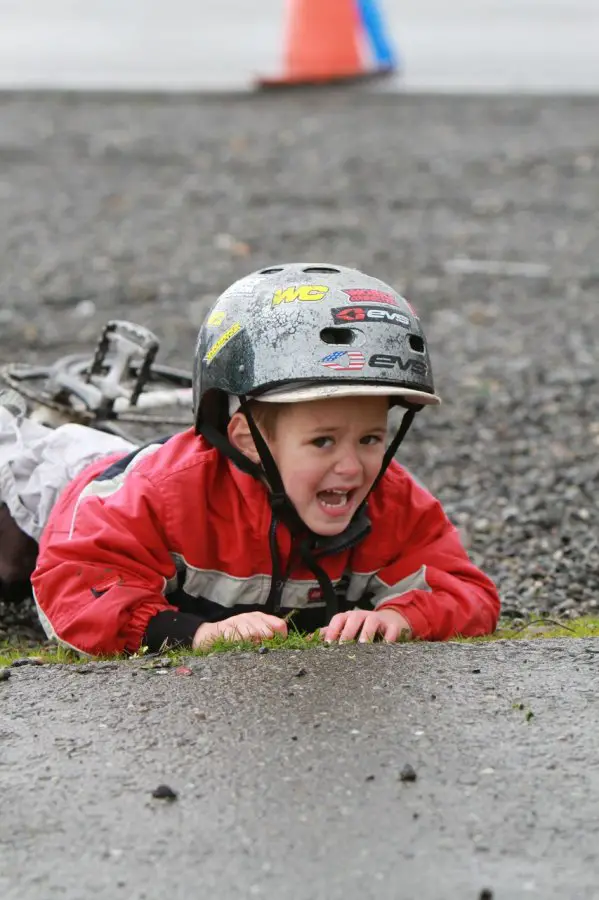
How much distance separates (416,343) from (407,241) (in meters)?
8.25

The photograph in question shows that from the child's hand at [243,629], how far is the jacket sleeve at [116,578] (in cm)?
5

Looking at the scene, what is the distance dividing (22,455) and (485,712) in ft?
8.02

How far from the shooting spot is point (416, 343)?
516 cm

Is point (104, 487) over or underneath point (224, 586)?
over

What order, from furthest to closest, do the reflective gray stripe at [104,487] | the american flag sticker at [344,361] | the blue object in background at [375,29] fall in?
1. the blue object in background at [375,29]
2. the reflective gray stripe at [104,487]
3. the american flag sticker at [344,361]

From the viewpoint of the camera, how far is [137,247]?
13.1 m

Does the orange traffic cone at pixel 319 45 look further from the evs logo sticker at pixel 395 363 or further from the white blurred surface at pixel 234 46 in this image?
the evs logo sticker at pixel 395 363

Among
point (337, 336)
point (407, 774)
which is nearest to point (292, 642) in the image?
point (337, 336)

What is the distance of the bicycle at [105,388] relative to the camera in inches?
255

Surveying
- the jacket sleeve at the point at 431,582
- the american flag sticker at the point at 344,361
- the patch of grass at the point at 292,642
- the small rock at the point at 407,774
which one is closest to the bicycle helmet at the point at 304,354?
the american flag sticker at the point at 344,361

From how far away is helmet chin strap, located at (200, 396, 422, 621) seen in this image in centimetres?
516

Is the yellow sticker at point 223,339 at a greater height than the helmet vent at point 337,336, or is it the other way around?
the helmet vent at point 337,336

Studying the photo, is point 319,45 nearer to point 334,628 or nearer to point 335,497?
point 335,497

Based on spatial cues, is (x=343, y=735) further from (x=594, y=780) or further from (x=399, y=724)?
(x=594, y=780)
